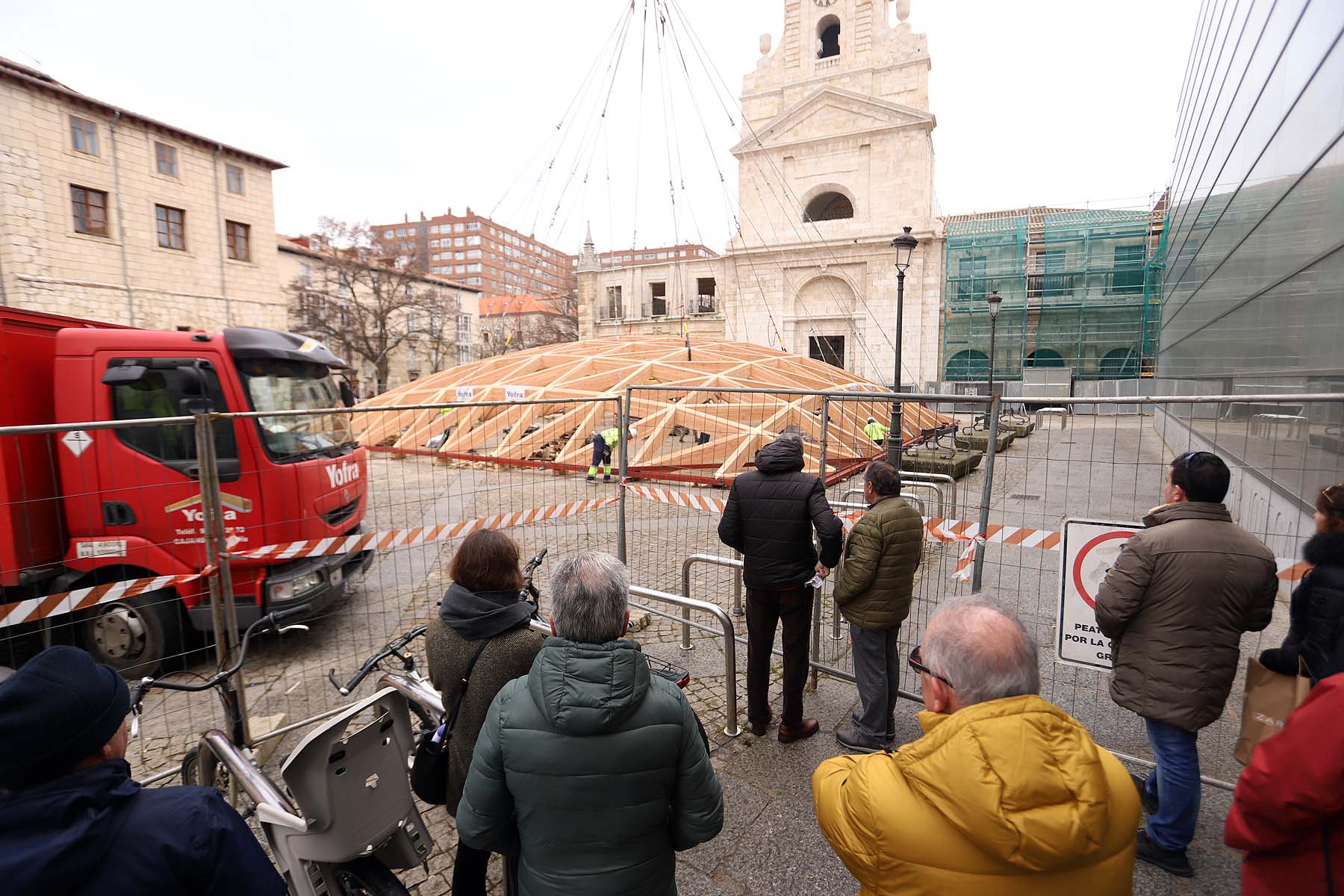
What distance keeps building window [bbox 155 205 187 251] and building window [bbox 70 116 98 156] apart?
2.71m

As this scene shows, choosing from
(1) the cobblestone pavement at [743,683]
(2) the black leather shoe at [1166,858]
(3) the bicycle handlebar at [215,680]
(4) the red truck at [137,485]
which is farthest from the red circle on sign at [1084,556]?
(4) the red truck at [137,485]

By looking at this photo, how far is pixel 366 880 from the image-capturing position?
238cm

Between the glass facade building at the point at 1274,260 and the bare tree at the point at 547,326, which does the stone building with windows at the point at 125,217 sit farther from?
the glass facade building at the point at 1274,260

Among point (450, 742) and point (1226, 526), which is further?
point (1226, 526)

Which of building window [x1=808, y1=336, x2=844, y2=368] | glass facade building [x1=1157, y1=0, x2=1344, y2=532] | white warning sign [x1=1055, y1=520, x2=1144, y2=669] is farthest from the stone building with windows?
glass facade building [x1=1157, y1=0, x2=1344, y2=532]

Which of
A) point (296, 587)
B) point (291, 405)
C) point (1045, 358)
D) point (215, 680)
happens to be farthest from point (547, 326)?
point (215, 680)

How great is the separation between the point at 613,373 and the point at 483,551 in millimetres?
17458

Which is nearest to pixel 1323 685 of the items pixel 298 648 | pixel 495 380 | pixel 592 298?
pixel 298 648

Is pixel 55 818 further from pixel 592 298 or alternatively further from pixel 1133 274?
pixel 592 298

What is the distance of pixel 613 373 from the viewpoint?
64.1 feet

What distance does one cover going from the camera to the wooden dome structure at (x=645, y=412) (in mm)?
14352

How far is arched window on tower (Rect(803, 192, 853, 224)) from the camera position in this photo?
40.6 m

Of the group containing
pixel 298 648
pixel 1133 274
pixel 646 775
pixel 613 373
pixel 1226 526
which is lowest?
pixel 298 648

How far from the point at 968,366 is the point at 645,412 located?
28615 mm
